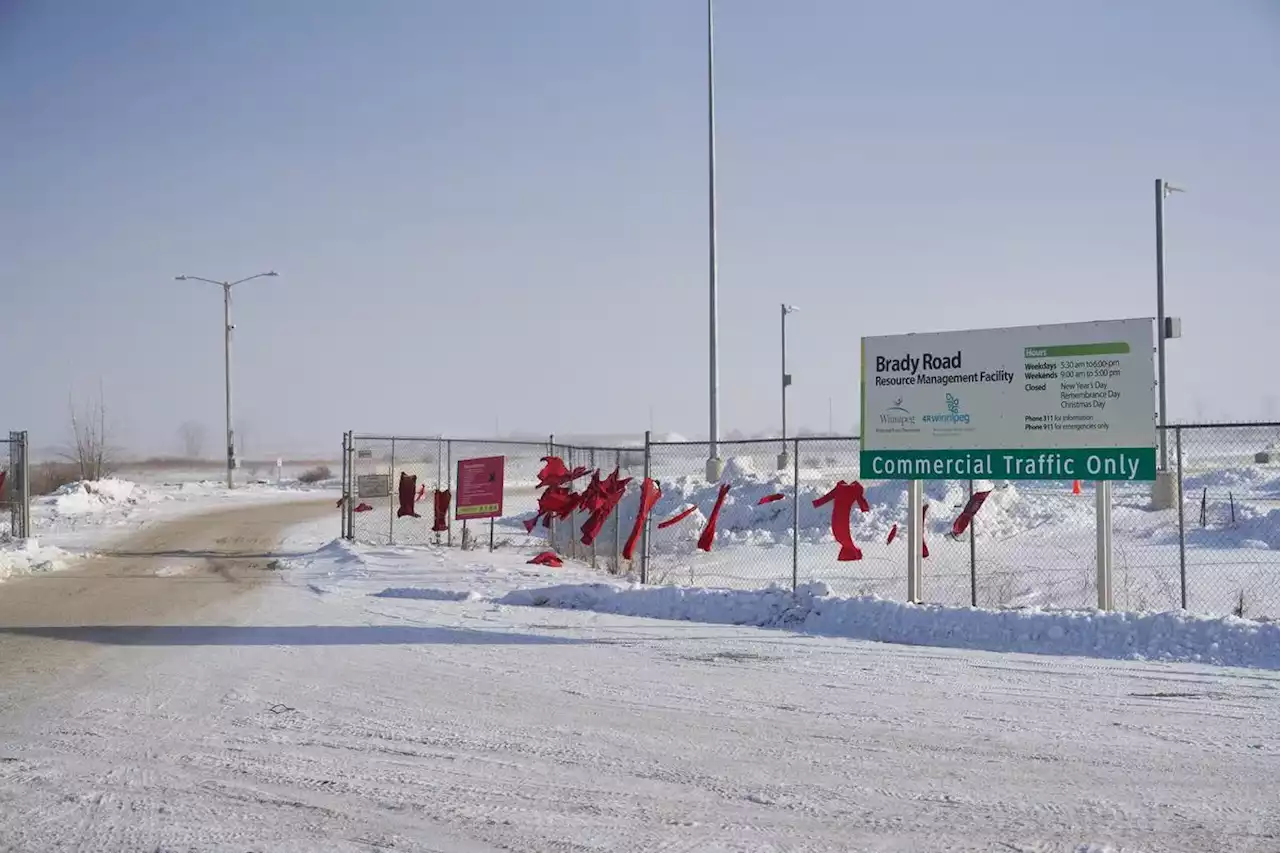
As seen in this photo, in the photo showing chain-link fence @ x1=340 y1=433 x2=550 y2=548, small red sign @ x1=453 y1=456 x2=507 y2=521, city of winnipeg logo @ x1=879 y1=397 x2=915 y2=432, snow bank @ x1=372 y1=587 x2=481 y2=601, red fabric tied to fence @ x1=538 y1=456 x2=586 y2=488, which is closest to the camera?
city of winnipeg logo @ x1=879 y1=397 x2=915 y2=432

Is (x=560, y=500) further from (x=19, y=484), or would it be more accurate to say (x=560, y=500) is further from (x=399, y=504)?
(x=19, y=484)

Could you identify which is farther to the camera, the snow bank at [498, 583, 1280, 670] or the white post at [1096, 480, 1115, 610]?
the white post at [1096, 480, 1115, 610]

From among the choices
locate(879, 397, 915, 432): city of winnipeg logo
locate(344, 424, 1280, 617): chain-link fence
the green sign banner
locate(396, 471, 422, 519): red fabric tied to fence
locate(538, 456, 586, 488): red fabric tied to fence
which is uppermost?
locate(879, 397, 915, 432): city of winnipeg logo

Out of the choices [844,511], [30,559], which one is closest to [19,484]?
[30,559]

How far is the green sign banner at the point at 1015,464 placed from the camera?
12.0 metres

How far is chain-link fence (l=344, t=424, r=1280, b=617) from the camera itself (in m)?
16.2

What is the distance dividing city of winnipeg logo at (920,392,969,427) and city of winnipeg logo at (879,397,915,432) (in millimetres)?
257

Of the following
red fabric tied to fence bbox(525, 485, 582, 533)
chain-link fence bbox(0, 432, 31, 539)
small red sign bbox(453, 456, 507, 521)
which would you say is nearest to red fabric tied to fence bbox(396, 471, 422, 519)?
small red sign bbox(453, 456, 507, 521)

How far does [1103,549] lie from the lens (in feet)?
40.3

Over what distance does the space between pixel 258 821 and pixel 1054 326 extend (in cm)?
985

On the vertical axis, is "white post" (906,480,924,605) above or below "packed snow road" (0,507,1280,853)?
above

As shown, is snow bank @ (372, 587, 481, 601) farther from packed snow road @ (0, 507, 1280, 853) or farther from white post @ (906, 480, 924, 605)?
white post @ (906, 480, 924, 605)

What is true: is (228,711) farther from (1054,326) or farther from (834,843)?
(1054,326)

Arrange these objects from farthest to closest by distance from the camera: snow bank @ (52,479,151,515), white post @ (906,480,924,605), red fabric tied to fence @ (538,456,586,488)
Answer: snow bank @ (52,479,151,515) → red fabric tied to fence @ (538,456,586,488) → white post @ (906,480,924,605)
